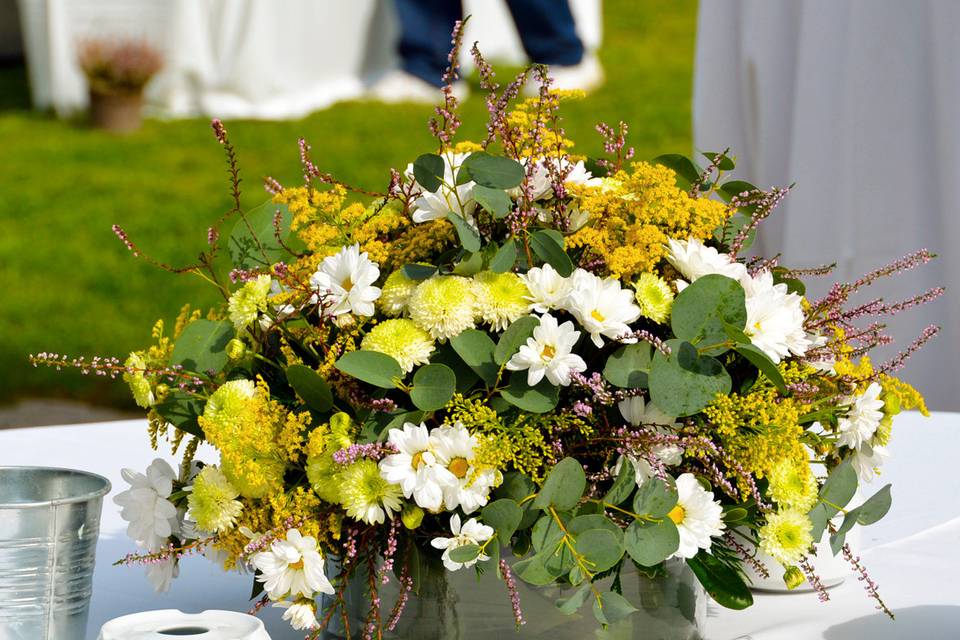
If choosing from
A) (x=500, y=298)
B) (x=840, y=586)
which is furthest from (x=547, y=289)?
(x=840, y=586)

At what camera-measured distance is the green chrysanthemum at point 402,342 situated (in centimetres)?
76

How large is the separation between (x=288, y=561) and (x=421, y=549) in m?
0.08

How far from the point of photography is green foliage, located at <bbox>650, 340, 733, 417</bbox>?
74cm

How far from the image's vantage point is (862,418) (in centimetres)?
82

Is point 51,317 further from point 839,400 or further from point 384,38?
point 839,400

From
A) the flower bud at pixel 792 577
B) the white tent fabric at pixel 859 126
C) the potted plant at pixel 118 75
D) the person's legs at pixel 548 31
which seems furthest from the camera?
the person's legs at pixel 548 31

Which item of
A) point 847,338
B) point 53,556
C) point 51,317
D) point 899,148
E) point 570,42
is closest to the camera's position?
point 53,556

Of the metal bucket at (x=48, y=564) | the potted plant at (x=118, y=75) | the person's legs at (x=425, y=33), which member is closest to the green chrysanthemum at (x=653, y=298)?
the metal bucket at (x=48, y=564)

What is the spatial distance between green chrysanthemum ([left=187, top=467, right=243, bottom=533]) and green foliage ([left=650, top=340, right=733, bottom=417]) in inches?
10.0

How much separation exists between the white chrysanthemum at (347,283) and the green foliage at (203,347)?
0.09 meters

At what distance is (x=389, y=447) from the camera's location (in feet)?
2.44

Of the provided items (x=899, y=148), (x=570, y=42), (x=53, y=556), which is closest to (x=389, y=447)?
(x=53, y=556)

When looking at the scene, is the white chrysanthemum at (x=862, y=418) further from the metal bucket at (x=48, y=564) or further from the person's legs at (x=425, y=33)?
the person's legs at (x=425, y=33)

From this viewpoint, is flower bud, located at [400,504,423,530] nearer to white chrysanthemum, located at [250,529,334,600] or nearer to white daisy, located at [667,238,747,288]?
white chrysanthemum, located at [250,529,334,600]
